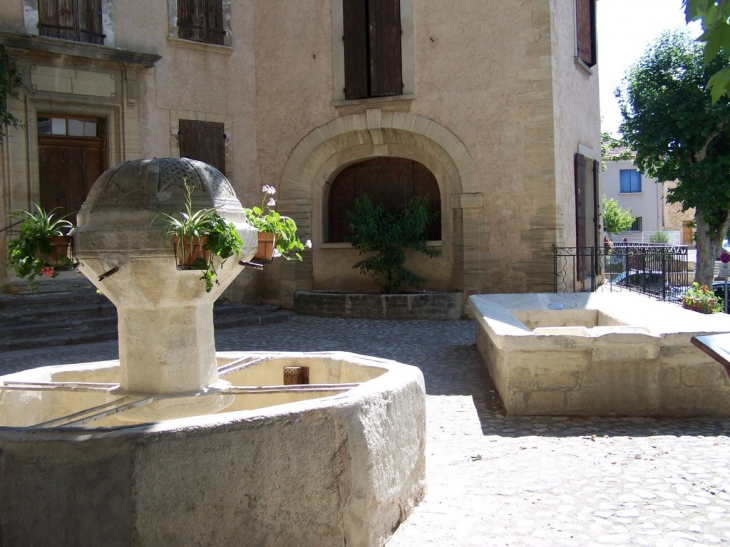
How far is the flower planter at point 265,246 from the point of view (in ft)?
13.0

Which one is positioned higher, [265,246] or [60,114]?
[60,114]

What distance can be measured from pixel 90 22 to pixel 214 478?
403 inches

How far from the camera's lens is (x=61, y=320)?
983cm

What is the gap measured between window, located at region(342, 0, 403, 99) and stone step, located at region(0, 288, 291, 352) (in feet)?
13.5

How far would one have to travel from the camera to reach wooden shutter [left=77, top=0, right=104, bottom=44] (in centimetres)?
1113

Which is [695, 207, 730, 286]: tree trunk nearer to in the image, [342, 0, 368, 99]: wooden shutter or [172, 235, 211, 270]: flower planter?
[342, 0, 368, 99]: wooden shutter

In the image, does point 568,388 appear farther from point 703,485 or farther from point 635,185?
point 635,185

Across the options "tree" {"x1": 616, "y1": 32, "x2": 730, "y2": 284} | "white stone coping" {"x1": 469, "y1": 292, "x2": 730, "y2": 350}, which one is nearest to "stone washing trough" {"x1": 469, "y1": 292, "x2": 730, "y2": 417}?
"white stone coping" {"x1": 469, "y1": 292, "x2": 730, "y2": 350}

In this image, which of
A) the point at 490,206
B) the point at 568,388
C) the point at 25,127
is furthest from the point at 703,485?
Result: the point at 25,127

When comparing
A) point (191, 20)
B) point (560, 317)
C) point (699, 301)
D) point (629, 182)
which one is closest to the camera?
point (560, 317)

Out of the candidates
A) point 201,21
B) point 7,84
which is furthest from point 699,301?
point 7,84

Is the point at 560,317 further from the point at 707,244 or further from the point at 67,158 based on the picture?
the point at 707,244

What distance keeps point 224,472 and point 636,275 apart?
40.3ft

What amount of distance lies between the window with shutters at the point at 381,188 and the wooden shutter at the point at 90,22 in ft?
14.5
